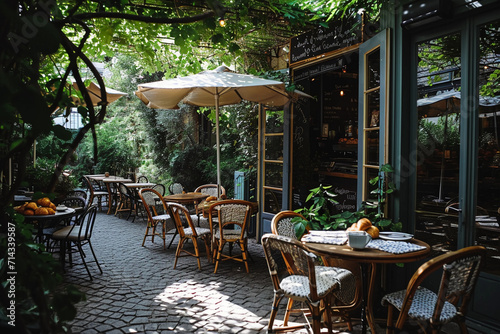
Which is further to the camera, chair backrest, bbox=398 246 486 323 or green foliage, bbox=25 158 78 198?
green foliage, bbox=25 158 78 198

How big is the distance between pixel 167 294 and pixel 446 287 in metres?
3.04

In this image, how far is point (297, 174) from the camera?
7043 mm

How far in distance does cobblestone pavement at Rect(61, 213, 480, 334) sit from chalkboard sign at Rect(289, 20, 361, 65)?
126 inches

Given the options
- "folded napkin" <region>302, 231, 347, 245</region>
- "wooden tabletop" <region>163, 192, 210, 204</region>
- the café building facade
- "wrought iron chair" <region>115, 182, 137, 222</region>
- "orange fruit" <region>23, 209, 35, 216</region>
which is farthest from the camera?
"wrought iron chair" <region>115, 182, 137, 222</region>

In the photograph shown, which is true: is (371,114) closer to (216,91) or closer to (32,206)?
(216,91)

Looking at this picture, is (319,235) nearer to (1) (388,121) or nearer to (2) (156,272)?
(1) (388,121)

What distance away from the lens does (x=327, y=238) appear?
3611mm

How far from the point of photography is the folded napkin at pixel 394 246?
3.11m

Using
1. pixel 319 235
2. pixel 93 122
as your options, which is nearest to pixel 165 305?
pixel 319 235

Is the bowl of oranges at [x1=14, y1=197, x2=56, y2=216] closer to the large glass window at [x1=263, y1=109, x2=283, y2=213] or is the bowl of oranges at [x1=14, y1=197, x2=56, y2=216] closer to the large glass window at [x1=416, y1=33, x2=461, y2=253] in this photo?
the large glass window at [x1=263, y1=109, x2=283, y2=213]

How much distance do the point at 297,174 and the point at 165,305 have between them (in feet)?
11.5

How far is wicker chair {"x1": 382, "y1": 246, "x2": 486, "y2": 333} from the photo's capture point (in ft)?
8.65

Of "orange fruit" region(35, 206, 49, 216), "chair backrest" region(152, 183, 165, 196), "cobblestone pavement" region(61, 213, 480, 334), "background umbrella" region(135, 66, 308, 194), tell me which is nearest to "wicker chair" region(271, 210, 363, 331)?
"cobblestone pavement" region(61, 213, 480, 334)

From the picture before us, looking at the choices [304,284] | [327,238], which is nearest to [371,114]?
[327,238]
